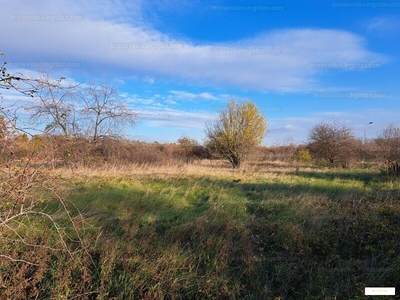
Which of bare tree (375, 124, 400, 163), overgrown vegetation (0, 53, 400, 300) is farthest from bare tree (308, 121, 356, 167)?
overgrown vegetation (0, 53, 400, 300)

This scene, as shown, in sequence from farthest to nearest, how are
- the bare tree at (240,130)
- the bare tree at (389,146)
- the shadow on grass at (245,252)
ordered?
the bare tree at (240,130) → the bare tree at (389,146) → the shadow on grass at (245,252)

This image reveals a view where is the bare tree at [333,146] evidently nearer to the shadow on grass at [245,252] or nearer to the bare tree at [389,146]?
the bare tree at [389,146]

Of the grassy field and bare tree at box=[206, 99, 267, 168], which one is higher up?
bare tree at box=[206, 99, 267, 168]

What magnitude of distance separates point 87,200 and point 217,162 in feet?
71.3

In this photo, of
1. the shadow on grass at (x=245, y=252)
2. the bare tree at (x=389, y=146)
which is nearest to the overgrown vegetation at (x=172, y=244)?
the shadow on grass at (x=245, y=252)

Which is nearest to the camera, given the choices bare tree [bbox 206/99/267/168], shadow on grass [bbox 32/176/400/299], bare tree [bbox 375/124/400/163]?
shadow on grass [bbox 32/176/400/299]

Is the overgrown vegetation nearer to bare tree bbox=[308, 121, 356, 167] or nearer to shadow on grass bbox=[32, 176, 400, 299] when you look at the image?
shadow on grass bbox=[32, 176, 400, 299]

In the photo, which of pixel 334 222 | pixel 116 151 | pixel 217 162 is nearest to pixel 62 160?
pixel 334 222

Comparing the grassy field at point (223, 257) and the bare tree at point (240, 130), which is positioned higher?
the bare tree at point (240, 130)

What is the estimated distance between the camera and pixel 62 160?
4.39m

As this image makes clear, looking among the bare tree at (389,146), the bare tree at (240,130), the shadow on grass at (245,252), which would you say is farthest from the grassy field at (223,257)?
the bare tree at (240,130)

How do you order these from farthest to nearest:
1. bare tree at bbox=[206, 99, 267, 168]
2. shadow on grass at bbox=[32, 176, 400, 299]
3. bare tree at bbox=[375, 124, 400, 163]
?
bare tree at bbox=[206, 99, 267, 168] < bare tree at bbox=[375, 124, 400, 163] < shadow on grass at bbox=[32, 176, 400, 299]

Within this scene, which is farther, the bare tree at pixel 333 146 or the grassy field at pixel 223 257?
the bare tree at pixel 333 146

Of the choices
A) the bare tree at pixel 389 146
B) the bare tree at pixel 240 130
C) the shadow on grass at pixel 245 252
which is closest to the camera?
the shadow on grass at pixel 245 252
